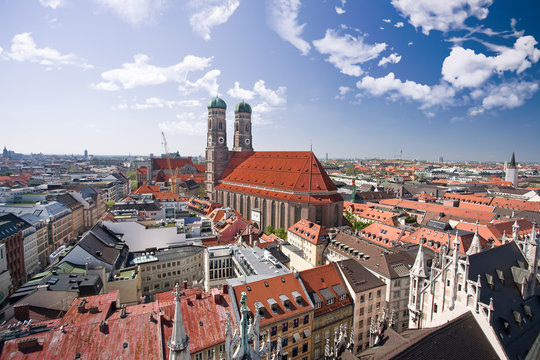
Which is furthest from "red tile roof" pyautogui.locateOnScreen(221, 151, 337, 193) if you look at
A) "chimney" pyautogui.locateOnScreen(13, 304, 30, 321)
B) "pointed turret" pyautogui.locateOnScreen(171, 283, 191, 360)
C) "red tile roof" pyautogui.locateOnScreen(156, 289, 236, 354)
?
"pointed turret" pyautogui.locateOnScreen(171, 283, 191, 360)

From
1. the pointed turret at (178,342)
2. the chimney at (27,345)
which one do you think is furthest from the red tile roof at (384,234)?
the chimney at (27,345)

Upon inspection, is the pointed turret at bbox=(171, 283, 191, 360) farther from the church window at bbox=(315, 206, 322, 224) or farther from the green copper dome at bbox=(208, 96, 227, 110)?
the green copper dome at bbox=(208, 96, 227, 110)

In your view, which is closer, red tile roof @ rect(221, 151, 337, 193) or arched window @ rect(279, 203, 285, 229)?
red tile roof @ rect(221, 151, 337, 193)

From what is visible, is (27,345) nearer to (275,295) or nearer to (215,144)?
(275,295)

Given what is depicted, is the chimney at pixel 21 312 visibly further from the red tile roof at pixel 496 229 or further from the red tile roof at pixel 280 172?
the red tile roof at pixel 496 229

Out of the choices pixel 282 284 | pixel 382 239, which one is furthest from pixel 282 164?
pixel 282 284

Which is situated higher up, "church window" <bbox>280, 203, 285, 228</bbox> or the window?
"church window" <bbox>280, 203, 285, 228</bbox>

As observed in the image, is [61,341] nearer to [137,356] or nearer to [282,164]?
[137,356]
